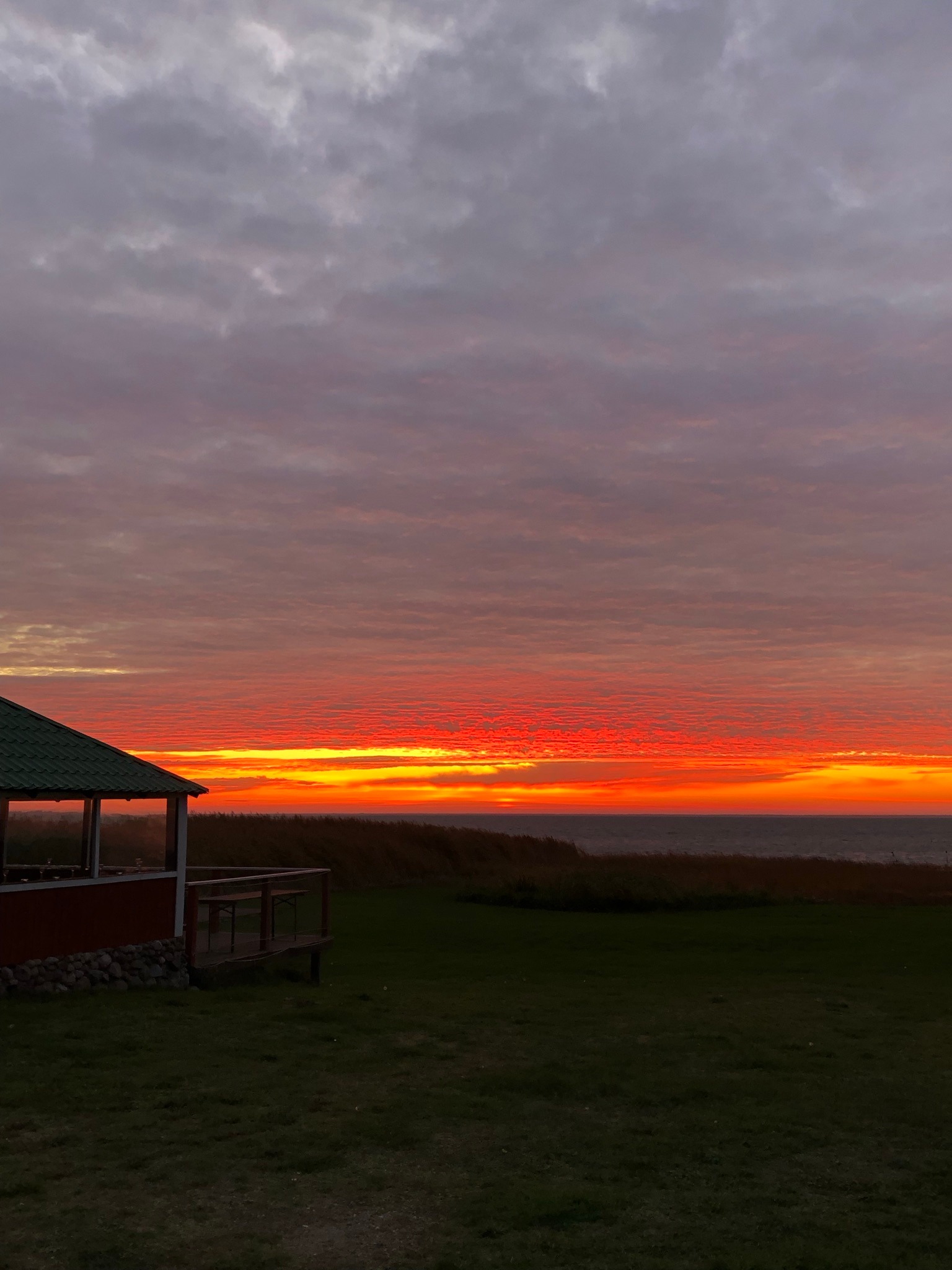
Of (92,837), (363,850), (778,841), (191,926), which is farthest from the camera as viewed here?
(778,841)

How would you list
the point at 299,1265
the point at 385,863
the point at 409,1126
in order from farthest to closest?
1. the point at 385,863
2. the point at 409,1126
3. the point at 299,1265

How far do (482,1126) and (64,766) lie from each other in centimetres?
926

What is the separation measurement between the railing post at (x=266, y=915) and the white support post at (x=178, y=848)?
4.18 feet

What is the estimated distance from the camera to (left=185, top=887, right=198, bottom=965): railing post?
1675 centimetres

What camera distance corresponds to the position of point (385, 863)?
1497 inches

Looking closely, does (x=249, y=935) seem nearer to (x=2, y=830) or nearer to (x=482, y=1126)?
(x=2, y=830)

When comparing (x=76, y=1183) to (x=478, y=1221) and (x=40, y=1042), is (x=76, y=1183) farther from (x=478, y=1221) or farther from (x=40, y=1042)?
(x=40, y=1042)

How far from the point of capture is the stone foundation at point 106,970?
570 inches

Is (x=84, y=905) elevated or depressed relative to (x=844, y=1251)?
elevated

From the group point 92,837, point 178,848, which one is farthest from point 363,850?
point 92,837

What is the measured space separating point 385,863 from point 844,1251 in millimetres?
32201

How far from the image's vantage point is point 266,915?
57.9 ft

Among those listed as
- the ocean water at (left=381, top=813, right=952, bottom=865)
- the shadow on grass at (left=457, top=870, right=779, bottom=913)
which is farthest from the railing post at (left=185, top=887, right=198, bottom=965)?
the ocean water at (left=381, top=813, right=952, bottom=865)

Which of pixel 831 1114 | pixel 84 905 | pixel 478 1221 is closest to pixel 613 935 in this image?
pixel 84 905
